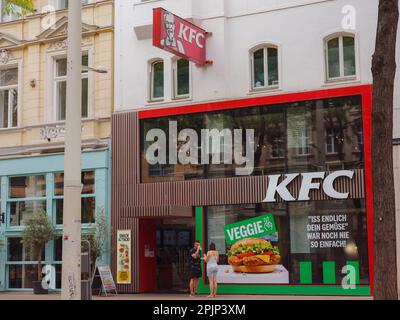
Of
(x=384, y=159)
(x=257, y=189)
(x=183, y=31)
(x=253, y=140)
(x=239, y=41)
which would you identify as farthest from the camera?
(x=239, y=41)

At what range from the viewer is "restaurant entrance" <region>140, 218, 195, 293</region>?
23047 mm

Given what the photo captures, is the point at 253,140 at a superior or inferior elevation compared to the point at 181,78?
inferior

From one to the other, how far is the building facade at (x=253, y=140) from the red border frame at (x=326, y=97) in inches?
1.4

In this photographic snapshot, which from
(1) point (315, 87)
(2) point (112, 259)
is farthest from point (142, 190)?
(1) point (315, 87)

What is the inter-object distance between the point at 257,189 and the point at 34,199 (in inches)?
351

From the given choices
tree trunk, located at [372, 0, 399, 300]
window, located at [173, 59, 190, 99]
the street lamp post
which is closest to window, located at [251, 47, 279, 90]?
window, located at [173, 59, 190, 99]

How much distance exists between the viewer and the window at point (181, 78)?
23.0 metres

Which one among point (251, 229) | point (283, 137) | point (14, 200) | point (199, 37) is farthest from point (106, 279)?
point (199, 37)

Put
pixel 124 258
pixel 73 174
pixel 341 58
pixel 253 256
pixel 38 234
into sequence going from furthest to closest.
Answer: pixel 38 234
pixel 124 258
pixel 253 256
pixel 341 58
pixel 73 174

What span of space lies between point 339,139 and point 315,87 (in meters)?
1.88

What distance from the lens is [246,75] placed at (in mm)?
21953

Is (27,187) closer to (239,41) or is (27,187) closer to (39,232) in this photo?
(39,232)

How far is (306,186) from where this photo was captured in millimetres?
20234

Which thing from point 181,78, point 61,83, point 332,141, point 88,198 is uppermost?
point 61,83
